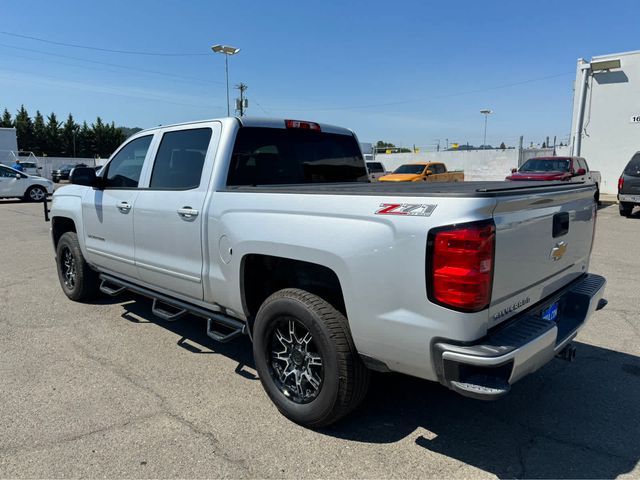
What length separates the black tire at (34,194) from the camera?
67.6 feet

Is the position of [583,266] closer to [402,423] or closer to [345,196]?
[402,423]

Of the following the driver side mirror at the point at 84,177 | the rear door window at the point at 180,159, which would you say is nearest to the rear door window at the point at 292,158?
the rear door window at the point at 180,159

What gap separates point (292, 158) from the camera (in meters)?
4.30

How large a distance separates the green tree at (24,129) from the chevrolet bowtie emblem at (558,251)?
75452 mm

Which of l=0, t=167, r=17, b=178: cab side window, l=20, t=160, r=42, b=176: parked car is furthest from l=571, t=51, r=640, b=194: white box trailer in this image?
l=20, t=160, r=42, b=176: parked car

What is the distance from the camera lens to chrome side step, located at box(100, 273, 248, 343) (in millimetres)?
3625

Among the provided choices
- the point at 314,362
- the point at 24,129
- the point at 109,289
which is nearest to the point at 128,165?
the point at 109,289

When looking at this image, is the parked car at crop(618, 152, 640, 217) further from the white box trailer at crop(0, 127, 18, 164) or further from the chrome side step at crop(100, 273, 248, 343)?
the white box trailer at crop(0, 127, 18, 164)

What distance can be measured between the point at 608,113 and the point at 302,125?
2228 cm

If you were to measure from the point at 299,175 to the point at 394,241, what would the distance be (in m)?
2.04

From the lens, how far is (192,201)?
12.2 feet

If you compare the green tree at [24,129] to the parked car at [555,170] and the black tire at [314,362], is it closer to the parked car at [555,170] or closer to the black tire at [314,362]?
the parked car at [555,170]

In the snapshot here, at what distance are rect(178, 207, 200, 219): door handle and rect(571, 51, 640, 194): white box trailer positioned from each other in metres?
23.2

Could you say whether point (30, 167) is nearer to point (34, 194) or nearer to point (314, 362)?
point (34, 194)
